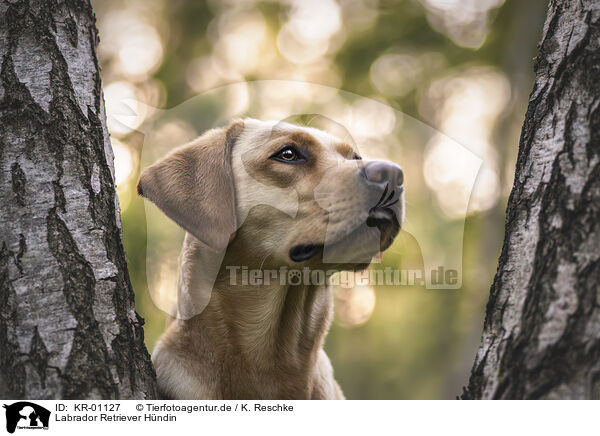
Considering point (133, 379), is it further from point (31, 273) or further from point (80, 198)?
point (80, 198)

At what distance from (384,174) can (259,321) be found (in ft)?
3.71

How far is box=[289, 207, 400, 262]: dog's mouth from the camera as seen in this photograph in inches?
→ 98.8

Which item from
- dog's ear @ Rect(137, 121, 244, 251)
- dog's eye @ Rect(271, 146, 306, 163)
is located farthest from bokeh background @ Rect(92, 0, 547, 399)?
dog's eye @ Rect(271, 146, 306, 163)

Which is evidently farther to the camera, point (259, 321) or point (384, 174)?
point (259, 321)

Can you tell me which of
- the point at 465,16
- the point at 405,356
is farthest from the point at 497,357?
the point at 405,356

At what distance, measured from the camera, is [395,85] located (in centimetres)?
674

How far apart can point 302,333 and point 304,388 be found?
32 cm

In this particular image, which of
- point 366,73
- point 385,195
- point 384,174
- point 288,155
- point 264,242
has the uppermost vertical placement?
point 366,73

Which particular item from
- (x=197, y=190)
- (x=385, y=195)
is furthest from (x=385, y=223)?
(x=197, y=190)

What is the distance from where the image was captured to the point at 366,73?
6812mm
